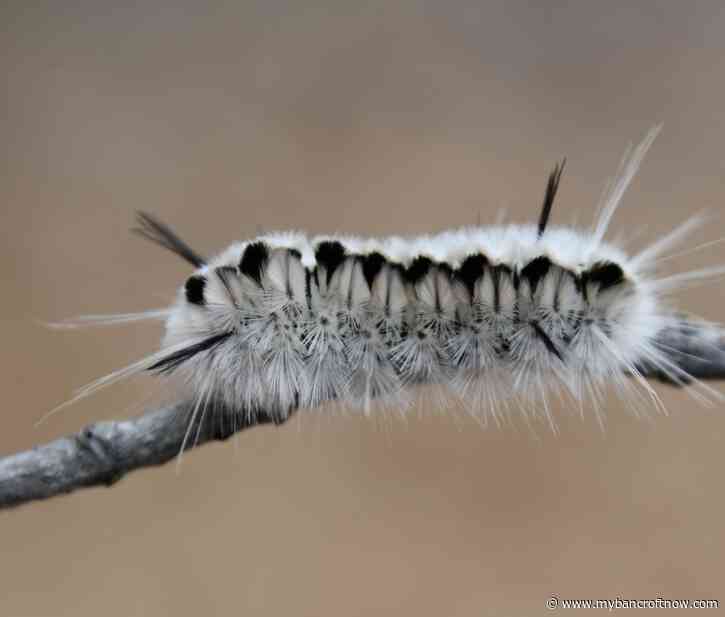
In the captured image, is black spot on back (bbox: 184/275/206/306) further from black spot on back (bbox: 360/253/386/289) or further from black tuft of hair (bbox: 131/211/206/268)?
black spot on back (bbox: 360/253/386/289)

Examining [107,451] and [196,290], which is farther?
[196,290]

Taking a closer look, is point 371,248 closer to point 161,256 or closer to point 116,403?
point 116,403

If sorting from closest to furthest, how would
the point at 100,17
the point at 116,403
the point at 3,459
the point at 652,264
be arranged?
the point at 3,459 → the point at 652,264 → the point at 116,403 → the point at 100,17

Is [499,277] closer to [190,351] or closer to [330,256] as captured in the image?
[330,256]

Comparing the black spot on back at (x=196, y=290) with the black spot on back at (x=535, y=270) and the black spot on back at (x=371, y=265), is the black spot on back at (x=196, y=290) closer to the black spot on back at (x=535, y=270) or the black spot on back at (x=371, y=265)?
the black spot on back at (x=371, y=265)

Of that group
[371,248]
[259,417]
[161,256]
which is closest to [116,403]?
[161,256]

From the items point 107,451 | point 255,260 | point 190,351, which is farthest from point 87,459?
point 255,260

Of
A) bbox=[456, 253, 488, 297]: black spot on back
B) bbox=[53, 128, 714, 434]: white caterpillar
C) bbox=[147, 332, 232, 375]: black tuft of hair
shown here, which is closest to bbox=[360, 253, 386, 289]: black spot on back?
bbox=[53, 128, 714, 434]: white caterpillar
